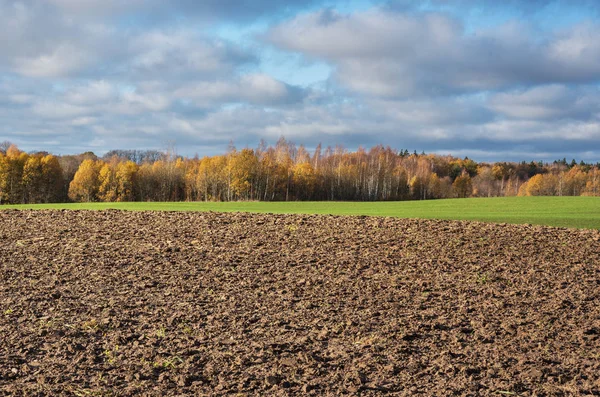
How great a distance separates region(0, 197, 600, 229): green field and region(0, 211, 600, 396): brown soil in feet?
11.0

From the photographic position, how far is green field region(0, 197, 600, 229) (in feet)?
64.1

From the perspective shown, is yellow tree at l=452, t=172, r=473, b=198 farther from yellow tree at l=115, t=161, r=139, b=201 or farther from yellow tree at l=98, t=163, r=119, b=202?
yellow tree at l=98, t=163, r=119, b=202

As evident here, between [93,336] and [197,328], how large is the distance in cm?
144

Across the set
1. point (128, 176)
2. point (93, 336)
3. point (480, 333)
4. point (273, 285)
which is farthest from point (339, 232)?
point (128, 176)

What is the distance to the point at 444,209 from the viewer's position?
25234 millimetres

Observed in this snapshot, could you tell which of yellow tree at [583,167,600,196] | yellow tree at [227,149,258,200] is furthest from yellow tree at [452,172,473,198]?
yellow tree at [227,149,258,200]

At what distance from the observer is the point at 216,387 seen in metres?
5.88

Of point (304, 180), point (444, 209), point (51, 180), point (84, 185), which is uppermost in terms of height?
point (304, 180)

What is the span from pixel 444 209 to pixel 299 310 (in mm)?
17684

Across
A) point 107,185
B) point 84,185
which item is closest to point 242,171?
point 107,185

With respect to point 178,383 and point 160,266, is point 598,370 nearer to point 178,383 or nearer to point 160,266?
point 178,383

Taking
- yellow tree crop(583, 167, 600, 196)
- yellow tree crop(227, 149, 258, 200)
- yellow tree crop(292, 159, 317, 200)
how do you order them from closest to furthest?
yellow tree crop(227, 149, 258, 200) < yellow tree crop(292, 159, 317, 200) < yellow tree crop(583, 167, 600, 196)

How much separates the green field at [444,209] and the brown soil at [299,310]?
11.0 ft

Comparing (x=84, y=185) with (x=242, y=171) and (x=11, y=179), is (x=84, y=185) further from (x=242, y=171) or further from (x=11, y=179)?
(x=242, y=171)
